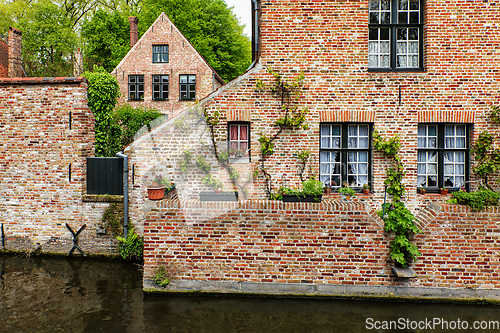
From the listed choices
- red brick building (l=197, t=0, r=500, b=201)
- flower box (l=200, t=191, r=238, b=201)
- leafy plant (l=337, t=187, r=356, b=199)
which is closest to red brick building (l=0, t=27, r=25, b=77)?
red brick building (l=197, t=0, r=500, b=201)

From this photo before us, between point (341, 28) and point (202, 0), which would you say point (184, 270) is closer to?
point (341, 28)

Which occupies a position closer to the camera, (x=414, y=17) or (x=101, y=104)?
(x=414, y=17)

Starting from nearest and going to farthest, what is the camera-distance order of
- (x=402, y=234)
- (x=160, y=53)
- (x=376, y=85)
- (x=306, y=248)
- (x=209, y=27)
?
1. (x=402, y=234)
2. (x=306, y=248)
3. (x=376, y=85)
4. (x=160, y=53)
5. (x=209, y=27)

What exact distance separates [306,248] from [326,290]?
0.87m

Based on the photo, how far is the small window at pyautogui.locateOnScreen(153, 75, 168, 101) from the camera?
69.9ft

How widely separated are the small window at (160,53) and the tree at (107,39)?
6.11 m

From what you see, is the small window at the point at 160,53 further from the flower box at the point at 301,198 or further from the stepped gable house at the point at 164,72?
the flower box at the point at 301,198

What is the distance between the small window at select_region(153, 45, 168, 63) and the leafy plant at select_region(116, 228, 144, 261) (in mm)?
15850

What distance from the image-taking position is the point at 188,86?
21.2 meters

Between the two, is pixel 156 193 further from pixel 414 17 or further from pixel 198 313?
pixel 414 17

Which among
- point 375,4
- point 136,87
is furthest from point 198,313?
point 136,87

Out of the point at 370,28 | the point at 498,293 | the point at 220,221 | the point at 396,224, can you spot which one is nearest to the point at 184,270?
the point at 220,221

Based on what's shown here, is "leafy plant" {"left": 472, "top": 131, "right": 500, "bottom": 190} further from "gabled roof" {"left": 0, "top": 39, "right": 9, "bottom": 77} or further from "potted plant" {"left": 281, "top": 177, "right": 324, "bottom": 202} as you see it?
"gabled roof" {"left": 0, "top": 39, "right": 9, "bottom": 77}

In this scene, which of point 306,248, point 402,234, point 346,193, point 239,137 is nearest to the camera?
point 402,234
